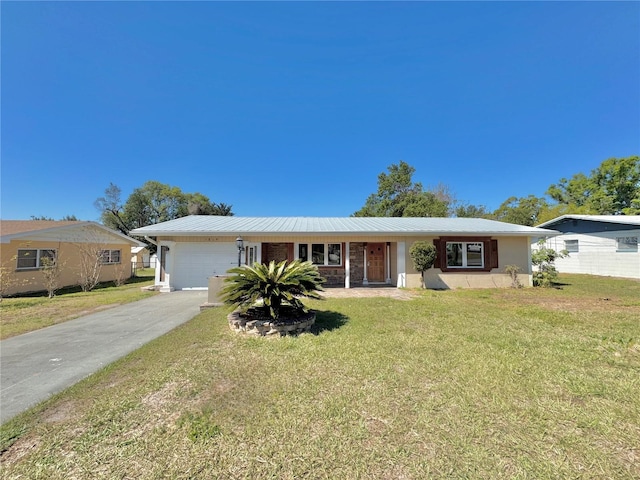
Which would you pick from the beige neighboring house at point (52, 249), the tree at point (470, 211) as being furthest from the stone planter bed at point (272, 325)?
the tree at point (470, 211)

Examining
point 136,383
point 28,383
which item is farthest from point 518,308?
point 28,383

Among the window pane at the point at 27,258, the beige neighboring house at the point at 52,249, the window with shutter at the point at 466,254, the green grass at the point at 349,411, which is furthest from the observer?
the window with shutter at the point at 466,254

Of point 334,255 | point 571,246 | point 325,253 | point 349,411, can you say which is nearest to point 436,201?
point 571,246

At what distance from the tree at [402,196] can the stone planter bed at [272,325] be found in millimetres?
23030

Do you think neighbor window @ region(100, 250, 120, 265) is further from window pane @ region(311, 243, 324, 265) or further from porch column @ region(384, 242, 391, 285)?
porch column @ region(384, 242, 391, 285)

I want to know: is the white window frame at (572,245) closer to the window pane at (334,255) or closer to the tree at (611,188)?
the tree at (611,188)

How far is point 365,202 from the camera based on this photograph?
30953 millimetres

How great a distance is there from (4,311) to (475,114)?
71.3 feet

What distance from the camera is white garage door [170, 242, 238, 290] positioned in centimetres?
1138

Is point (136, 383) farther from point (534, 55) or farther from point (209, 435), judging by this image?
point (534, 55)

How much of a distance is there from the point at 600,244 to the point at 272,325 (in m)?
20.5

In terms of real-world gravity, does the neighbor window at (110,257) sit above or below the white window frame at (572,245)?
below

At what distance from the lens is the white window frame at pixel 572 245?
16547 mm

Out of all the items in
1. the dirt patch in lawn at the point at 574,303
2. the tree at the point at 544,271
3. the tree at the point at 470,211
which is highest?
the tree at the point at 470,211
